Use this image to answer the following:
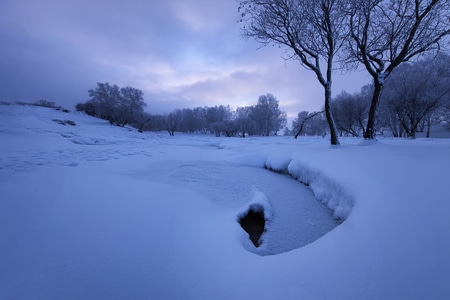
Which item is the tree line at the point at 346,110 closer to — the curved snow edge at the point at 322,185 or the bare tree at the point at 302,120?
the bare tree at the point at 302,120

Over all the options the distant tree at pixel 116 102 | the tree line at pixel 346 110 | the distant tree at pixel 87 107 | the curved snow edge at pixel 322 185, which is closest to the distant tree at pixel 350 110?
the tree line at pixel 346 110

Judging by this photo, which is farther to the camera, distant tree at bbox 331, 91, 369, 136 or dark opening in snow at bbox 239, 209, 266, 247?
distant tree at bbox 331, 91, 369, 136

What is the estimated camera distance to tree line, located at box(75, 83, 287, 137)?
3606 cm

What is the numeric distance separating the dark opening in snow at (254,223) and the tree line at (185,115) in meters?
40.3

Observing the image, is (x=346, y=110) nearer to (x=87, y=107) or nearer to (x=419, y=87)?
(x=419, y=87)

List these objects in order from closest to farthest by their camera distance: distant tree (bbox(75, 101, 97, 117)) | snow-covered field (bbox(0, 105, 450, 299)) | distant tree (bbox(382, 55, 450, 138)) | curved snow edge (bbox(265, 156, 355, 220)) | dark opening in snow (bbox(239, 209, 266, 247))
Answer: snow-covered field (bbox(0, 105, 450, 299)) < dark opening in snow (bbox(239, 209, 266, 247)) < curved snow edge (bbox(265, 156, 355, 220)) < distant tree (bbox(382, 55, 450, 138)) < distant tree (bbox(75, 101, 97, 117))

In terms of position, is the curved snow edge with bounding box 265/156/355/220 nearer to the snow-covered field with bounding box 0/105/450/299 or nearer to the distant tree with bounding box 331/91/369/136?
the snow-covered field with bounding box 0/105/450/299

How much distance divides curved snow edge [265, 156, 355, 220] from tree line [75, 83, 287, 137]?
128 ft

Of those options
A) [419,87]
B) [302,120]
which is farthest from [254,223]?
[302,120]

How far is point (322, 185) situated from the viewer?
13.4ft

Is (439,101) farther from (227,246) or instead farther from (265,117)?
(265,117)

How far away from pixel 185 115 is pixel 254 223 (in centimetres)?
6722

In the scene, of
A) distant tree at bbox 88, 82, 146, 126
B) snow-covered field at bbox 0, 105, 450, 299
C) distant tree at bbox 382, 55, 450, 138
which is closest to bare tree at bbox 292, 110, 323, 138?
snow-covered field at bbox 0, 105, 450, 299

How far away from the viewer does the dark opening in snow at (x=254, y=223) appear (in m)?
2.84
